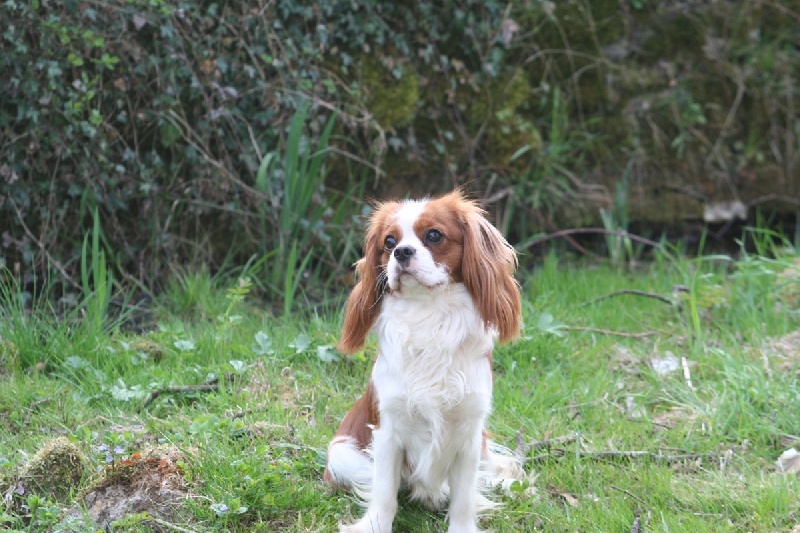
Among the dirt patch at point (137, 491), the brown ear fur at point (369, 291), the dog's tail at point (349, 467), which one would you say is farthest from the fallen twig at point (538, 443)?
the dirt patch at point (137, 491)

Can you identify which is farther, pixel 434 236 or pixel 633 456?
pixel 633 456

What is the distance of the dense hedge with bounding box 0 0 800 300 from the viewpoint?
4.86m

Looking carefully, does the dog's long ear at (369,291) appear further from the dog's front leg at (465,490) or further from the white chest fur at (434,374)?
the dog's front leg at (465,490)

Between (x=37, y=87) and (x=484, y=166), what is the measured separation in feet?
8.57

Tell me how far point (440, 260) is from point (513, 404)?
3.92 feet

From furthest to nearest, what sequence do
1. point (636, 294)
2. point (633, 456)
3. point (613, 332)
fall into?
point (636, 294) → point (613, 332) → point (633, 456)

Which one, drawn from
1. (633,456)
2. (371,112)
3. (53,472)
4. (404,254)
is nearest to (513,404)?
(633,456)

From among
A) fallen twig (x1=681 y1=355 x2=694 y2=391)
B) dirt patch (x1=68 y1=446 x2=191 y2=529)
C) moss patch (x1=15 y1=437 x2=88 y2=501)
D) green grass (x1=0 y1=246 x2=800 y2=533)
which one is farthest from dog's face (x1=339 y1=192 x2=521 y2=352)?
fallen twig (x1=681 y1=355 x2=694 y2=391)

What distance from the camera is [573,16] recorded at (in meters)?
6.29

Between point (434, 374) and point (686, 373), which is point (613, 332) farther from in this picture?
point (434, 374)

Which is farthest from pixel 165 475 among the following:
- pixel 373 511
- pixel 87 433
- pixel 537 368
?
pixel 537 368

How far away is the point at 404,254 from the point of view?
9.68 feet

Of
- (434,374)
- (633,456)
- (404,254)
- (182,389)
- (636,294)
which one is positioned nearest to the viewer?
(404,254)

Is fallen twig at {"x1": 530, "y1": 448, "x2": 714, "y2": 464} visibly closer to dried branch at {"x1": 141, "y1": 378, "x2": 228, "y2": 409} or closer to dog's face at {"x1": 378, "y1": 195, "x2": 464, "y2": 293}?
dog's face at {"x1": 378, "y1": 195, "x2": 464, "y2": 293}
